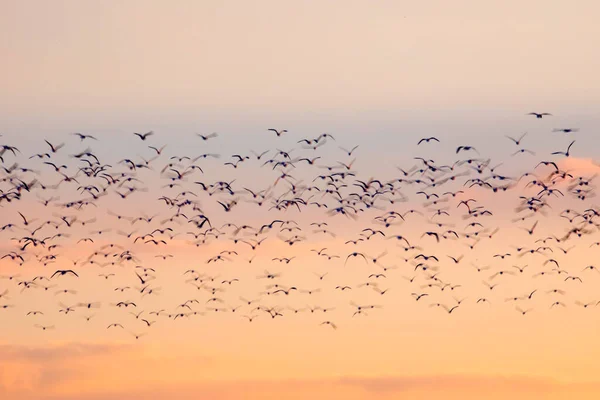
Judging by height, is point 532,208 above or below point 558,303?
above

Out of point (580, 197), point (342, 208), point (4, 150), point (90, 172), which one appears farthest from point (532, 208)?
point (4, 150)

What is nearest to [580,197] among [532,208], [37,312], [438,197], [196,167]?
[532,208]

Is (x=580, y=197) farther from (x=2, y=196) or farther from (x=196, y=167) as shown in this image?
(x=2, y=196)

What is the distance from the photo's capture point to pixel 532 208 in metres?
72.2

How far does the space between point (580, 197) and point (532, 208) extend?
111 inches

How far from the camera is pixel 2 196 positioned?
2874 inches

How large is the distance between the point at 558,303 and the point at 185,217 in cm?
2163

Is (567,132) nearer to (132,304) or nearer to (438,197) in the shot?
(438,197)

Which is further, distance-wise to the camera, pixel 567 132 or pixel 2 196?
pixel 2 196

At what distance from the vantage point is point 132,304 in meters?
72.1

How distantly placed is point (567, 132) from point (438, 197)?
8.43 meters

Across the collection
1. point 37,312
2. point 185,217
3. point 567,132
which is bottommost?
point 37,312

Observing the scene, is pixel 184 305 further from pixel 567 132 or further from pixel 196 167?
pixel 567 132

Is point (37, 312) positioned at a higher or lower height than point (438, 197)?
lower
